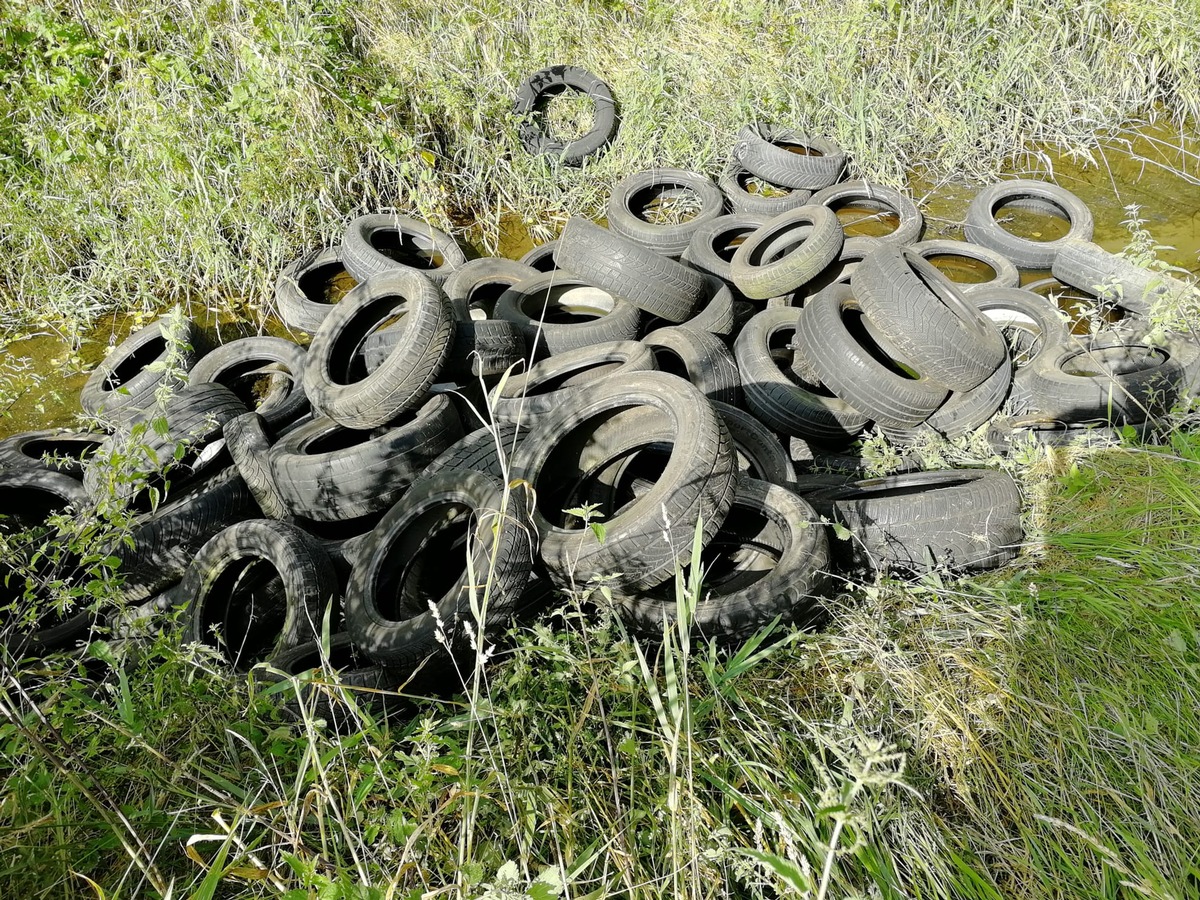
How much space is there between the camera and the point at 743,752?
263 cm

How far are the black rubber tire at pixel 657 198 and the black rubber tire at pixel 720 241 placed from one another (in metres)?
0.16

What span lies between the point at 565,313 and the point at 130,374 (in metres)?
3.51

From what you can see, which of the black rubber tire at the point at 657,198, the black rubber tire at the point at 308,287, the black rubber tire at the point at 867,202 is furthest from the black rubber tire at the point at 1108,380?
the black rubber tire at the point at 308,287

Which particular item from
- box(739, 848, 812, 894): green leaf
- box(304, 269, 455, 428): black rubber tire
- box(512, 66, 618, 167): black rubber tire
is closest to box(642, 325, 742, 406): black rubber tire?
box(304, 269, 455, 428): black rubber tire

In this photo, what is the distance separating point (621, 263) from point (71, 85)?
17.8ft

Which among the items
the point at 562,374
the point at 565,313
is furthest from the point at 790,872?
the point at 565,313

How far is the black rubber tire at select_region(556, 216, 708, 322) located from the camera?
5.23m

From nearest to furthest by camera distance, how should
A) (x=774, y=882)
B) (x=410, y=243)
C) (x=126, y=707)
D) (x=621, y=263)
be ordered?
(x=774, y=882)
(x=126, y=707)
(x=621, y=263)
(x=410, y=243)

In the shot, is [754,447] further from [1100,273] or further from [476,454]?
[1100,273]

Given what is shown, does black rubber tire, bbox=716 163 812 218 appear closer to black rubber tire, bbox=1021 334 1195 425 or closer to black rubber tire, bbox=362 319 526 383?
black rubber tire, bbox=1021 334 1195 425

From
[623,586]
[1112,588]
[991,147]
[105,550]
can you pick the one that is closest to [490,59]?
[991,147]

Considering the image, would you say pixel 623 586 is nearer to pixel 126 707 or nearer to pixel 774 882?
pixel 774 882

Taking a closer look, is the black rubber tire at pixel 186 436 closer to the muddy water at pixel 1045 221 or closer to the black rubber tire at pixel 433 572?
the black rubber tire at pixel 433 572

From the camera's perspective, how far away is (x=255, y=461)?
466 centimetres
